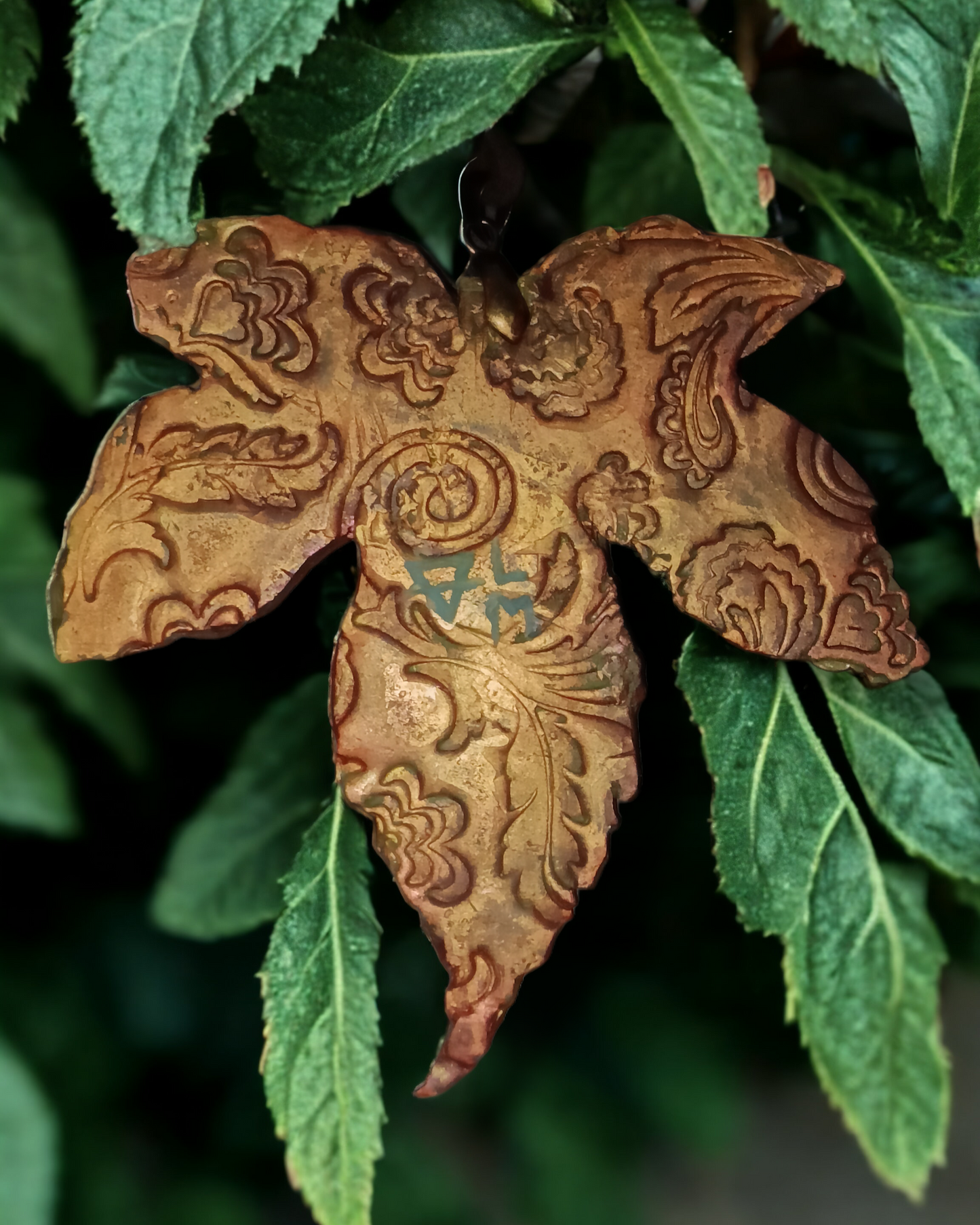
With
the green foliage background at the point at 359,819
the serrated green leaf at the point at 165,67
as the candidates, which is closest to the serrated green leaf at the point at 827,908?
the green foliage background at the point at 359,819

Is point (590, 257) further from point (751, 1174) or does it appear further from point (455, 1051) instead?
point (751, 1174)

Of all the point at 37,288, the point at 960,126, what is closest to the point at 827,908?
the point at 960,126

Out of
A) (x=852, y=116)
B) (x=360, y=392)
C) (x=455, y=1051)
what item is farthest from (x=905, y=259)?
(x=455, y=1051)

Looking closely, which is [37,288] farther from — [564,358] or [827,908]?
[827,908]

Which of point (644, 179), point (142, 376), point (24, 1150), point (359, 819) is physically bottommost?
point (24, 1150)

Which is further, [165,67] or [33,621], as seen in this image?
[33,621]

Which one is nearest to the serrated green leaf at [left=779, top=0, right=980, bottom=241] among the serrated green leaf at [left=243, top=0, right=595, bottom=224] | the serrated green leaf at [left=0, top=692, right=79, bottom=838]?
the serrated green leaf at [left=243, top=0, right=595, bottom=224]

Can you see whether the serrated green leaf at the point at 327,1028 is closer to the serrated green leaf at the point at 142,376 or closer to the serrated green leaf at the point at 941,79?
the serrated green leaf at the point at 142,376
